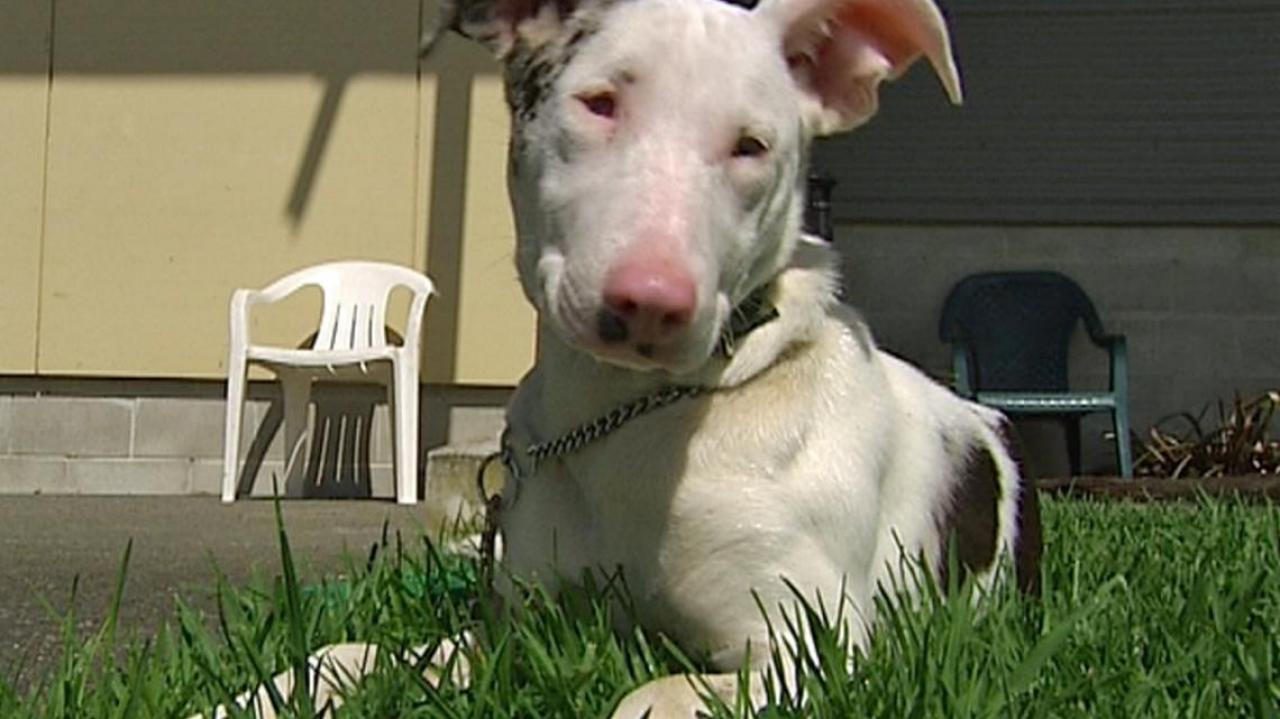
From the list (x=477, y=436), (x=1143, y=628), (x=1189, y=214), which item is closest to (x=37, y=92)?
(x=477, y=436)

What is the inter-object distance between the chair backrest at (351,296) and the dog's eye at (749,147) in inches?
203

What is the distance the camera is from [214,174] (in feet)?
A: 25.4

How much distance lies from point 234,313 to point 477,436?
3.80 ft

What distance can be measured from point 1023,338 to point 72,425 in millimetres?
4569

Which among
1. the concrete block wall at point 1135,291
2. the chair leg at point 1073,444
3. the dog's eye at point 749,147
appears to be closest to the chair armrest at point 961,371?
the concrete block wall at point 1135,291

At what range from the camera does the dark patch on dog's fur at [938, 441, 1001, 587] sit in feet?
9.55

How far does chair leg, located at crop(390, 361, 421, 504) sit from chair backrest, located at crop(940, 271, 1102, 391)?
2.97 m

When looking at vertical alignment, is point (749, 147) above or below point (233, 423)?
above

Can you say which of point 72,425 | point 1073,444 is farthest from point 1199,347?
point 72,425

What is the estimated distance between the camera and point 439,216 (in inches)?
302

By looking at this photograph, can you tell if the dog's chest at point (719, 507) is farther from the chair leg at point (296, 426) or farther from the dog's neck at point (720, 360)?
the chair leg at point (296, 426)

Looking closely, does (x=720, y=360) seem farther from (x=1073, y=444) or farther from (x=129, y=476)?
(x=1073, y=444)

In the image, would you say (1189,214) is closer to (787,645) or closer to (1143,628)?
(1143,628)

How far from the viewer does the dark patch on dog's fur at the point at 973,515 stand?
2.91 m
